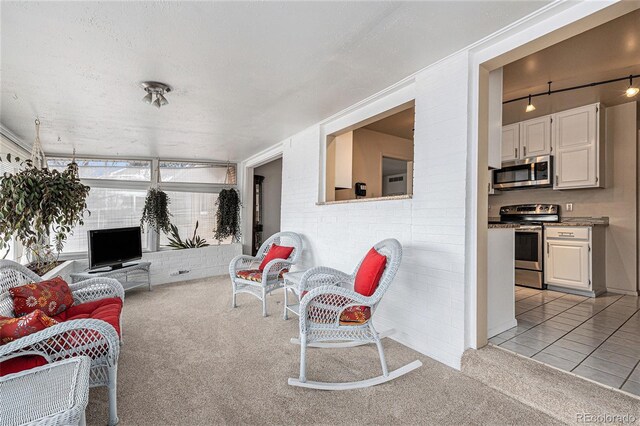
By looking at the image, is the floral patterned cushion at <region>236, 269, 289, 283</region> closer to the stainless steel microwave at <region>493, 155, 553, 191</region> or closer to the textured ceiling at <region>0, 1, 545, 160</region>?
the textured ceiling at <region>0, 1, 545, 160</region>

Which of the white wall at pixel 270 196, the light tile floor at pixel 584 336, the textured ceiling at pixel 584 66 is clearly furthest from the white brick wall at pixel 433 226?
the white wall at pixel 270 196

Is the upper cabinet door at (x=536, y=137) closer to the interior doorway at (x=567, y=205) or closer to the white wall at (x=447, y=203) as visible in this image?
the interior doorway at (x=567, y=205)

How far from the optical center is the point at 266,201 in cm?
719

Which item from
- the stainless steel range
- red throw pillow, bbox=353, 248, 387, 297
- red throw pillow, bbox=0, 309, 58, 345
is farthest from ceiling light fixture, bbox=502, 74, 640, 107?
red throw pillow, bbox=0, 309, 58, 345

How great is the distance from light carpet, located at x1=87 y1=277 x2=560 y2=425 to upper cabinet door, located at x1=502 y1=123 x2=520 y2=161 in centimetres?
353

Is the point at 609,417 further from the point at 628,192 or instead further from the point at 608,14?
the point at 628,192

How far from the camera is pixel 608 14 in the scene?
1.62 metres

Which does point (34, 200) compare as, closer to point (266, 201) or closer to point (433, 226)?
point (433, 226)

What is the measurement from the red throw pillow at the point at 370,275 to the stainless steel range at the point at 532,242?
2.84 meters

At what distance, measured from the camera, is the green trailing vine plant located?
568 cm

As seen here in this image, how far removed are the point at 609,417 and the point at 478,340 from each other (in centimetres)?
72

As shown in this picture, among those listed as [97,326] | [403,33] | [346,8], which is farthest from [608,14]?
[97,326]

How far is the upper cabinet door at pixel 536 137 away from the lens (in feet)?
13.6

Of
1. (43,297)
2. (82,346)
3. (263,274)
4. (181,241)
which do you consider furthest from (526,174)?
(181,241)
